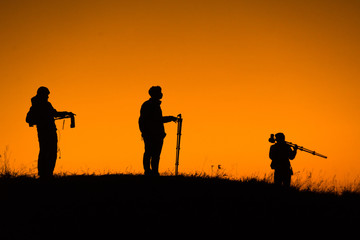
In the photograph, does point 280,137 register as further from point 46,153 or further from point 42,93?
point 42,93

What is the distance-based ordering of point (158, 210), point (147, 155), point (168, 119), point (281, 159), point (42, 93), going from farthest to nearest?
point (281, 159) < point (168, 119) < point (147, 155) < point (42, 93) < point (158, 210)

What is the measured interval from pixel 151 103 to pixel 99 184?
2.22m

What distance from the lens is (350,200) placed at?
1002cm

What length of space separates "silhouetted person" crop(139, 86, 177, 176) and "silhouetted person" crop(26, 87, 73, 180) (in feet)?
6.91

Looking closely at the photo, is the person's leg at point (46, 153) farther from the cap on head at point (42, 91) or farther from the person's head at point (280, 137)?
the person's head at point (280, 137)

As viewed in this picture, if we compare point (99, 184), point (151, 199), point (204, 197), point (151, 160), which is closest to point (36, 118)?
point (99, 184)

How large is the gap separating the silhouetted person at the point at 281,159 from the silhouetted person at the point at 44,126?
6.03 meters

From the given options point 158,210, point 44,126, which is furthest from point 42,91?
point 158,210

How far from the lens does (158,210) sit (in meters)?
7.19

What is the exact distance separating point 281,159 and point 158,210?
5591 mm

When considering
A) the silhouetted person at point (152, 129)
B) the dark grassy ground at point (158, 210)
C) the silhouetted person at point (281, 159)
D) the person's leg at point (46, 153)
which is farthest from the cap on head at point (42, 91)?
the silhouetted person at point (281, 159)

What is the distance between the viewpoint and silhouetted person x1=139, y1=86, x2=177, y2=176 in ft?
31.8

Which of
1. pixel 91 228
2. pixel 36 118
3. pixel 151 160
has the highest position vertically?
pixel 36 118

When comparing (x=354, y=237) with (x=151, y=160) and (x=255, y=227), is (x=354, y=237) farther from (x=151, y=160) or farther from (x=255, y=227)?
(x=151, y=160)
